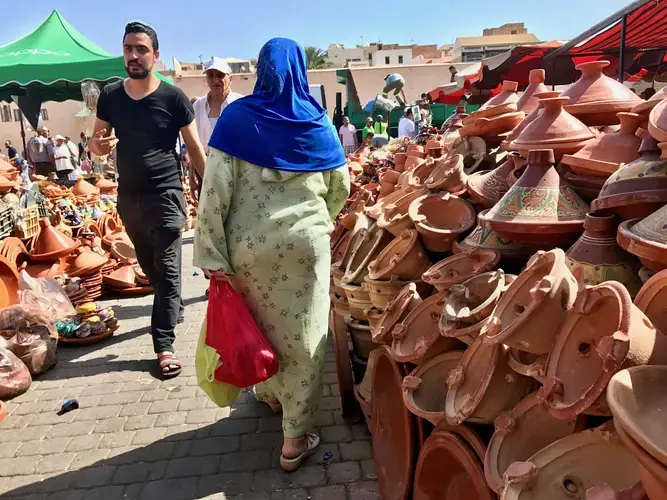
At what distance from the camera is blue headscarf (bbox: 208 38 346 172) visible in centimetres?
208

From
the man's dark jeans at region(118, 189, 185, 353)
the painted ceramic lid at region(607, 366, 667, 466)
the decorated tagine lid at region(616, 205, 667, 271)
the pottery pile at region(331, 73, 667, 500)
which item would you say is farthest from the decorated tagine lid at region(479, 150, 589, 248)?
the man's dark jeans at region(118, 189, 185, 353)

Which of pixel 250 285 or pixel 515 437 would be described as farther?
pixel 250 285

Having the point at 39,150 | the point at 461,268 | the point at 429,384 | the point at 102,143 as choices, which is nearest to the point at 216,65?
the point at 102,143

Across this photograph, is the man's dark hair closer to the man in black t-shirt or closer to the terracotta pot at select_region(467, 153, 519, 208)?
the man in black t-shirt

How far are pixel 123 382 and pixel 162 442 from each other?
82 centimetres

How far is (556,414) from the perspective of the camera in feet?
3.76

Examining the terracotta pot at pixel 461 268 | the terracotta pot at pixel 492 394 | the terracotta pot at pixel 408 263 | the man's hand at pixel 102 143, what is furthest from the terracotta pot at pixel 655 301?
the man's hand at pixel 102 143

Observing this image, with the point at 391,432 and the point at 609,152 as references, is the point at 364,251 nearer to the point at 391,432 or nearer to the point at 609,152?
the point at 391,432

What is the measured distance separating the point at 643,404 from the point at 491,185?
155 centimetres

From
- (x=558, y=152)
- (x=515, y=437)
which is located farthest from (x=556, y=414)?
(x=558, y=152)

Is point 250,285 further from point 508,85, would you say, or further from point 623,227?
point 508,85

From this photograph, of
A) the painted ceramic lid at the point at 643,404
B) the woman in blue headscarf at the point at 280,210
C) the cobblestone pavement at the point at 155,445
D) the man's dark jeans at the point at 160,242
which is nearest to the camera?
the painted ceramic lid at the point at 643,404

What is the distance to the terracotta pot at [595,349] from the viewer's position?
104cm

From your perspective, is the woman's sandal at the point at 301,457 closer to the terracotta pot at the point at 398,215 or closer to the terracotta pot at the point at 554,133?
the terracotta pot at the point at 398,215
